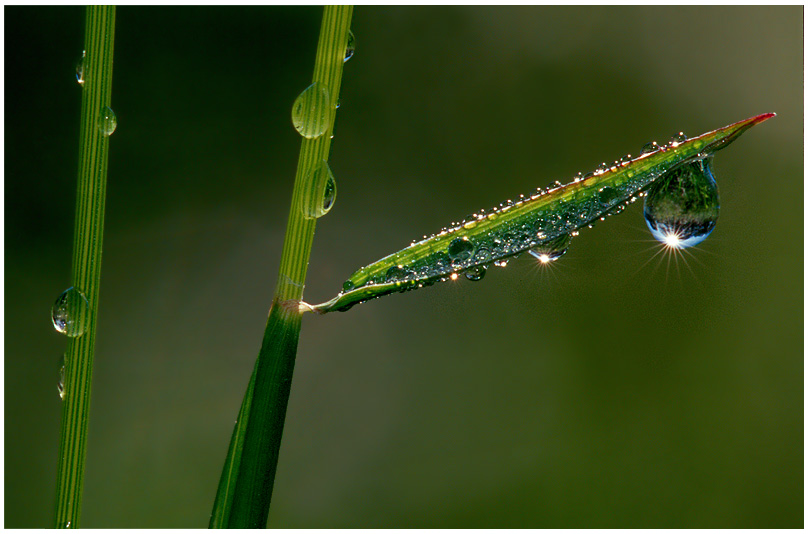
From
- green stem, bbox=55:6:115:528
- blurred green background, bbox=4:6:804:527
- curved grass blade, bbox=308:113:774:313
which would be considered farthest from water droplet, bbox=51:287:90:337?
blurred green background, bbox=4:6:804:527

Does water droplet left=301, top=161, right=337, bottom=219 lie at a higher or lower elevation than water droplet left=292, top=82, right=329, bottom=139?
lower

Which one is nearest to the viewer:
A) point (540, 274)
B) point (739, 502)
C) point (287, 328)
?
point (287, 328)

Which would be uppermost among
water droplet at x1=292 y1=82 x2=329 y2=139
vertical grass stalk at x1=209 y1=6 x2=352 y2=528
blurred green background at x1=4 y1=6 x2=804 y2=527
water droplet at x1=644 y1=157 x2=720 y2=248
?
blurred green background at x1=4 y1=6 x2=804 y2=527

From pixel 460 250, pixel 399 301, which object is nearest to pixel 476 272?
pixel 460 250

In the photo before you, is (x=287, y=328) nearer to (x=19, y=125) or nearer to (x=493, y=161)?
(x=493, y=161)

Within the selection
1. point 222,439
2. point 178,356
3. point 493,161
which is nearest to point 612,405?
point 493,161

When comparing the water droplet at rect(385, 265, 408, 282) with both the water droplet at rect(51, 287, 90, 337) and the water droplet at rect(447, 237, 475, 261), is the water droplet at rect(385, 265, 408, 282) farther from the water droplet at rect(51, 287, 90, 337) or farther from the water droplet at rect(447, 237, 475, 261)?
the water droplet at rect(51, 287, 90, 337)
